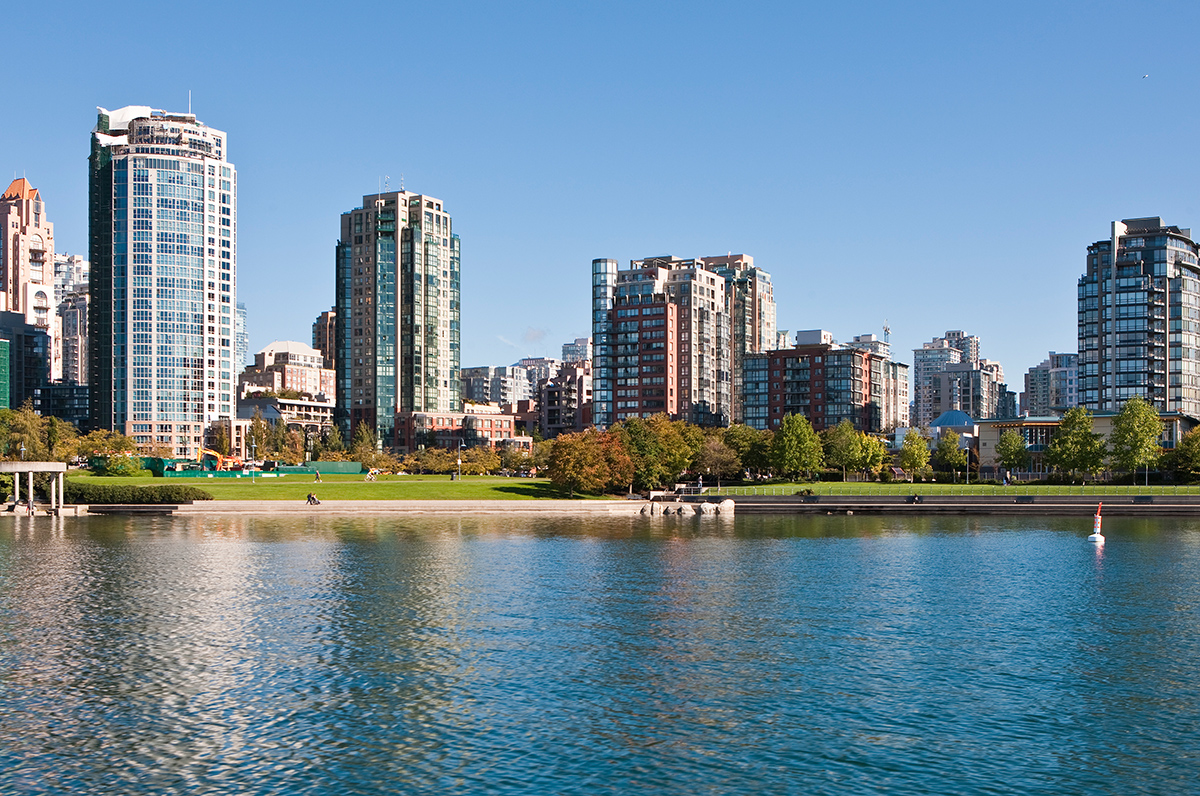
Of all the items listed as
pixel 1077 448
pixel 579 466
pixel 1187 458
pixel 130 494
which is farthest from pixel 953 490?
pixel 130 494

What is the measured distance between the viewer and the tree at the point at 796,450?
19475 cm

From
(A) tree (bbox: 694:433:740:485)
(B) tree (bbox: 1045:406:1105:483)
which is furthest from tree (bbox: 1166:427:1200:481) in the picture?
(A) tree (bbox: 694:433:740:485)

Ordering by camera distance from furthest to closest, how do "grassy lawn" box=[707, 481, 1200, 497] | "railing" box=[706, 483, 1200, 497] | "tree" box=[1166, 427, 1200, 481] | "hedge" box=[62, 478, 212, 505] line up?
"tree" box=[1166, 427, 1200, 481], "grassy lawn" box=[707, 481, 1200, 497], "railing" box=[706, 483, 1200, 497], "hedge" box=[62, 478, 212, 505]

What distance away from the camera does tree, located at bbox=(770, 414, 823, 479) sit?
639 ft

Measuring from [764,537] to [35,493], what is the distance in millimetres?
104594

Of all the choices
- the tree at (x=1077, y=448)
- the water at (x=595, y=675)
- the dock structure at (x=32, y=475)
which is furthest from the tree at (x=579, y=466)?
the tree at (x=1077, y=448)

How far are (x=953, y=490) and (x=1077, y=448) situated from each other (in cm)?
2386

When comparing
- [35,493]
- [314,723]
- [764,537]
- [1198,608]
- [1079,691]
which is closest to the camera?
[314,723]

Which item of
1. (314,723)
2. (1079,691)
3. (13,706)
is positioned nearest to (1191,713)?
(1079,691)

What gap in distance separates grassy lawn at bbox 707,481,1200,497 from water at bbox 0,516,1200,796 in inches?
3210

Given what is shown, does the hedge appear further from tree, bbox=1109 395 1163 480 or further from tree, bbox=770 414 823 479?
tree, bbox=1109 395 1163 480

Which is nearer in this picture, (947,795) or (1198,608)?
(947,795)

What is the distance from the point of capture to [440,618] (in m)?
57.8

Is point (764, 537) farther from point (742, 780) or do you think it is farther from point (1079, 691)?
point (742, 780)
